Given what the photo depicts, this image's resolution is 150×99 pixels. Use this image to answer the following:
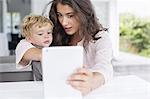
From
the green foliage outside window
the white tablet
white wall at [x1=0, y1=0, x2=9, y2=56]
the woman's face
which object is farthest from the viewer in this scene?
the green foliage outside window

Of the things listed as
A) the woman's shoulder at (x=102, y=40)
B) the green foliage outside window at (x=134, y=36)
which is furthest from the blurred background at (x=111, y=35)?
the woman's shoulder at (x=102, y=40)

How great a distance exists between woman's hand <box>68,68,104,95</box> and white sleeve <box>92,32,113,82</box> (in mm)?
19

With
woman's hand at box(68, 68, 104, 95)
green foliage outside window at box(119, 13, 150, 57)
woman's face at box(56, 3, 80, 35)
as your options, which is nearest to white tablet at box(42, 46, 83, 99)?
woman's hand at box(68, 68, 104, 95)

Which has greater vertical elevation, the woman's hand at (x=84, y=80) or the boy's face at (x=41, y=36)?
the boy's face at (x=41, y=36)

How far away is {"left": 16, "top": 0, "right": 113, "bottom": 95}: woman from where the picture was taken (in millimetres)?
532

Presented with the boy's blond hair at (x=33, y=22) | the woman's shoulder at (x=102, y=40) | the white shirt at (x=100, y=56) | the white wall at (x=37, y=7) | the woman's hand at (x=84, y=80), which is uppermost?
the white wall at (x=37, y=7)

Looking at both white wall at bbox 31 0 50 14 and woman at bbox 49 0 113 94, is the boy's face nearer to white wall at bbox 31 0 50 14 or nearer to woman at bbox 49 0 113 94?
woman at bbox 49 0 113 94

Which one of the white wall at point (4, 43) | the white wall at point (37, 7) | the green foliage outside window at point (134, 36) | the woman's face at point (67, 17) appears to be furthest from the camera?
the green foliage outside window at point (134, 36)

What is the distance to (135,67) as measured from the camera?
0.92 metres

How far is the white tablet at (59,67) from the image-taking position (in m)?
0.45

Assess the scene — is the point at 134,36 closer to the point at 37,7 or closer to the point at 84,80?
the point at 37,7

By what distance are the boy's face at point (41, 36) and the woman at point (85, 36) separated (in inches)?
0.7

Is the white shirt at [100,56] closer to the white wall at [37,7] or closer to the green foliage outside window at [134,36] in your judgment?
the white wall at [37,7]

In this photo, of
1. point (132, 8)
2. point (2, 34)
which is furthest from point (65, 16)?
point (132, 8)
